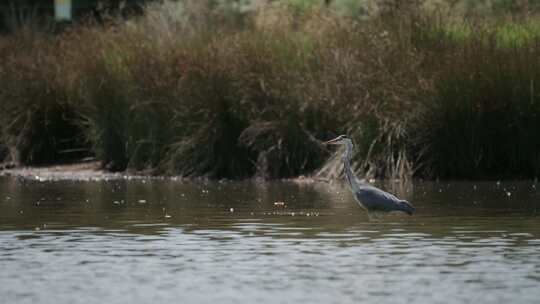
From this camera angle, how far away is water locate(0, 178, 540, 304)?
34.5 feet

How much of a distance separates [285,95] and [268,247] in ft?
29.5

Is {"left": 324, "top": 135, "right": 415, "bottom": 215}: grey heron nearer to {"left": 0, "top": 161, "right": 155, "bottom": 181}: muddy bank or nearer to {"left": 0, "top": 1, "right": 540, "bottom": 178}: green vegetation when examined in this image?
{"left": 0, "top": 1, "right": 540, "bottom": 178}: green vegetation

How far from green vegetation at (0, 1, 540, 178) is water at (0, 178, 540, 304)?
1.26m

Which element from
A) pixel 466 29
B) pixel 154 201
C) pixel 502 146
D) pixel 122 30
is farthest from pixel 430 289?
pixel 122 30

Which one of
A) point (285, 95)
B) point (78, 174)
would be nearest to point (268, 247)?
point (285, 95)

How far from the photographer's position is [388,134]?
20.8m

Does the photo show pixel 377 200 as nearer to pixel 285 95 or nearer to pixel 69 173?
pixel 285 95

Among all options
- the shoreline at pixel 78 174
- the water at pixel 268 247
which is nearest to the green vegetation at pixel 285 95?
the shoreline at pixel 78 174

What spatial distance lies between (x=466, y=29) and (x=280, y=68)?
2630 millimetres

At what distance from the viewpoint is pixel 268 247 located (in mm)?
13047

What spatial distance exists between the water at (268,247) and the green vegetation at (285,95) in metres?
1.26

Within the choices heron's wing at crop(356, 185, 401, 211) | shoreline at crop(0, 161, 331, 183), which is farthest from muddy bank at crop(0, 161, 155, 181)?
heron's wing at crop(356, 185, 401, 211)

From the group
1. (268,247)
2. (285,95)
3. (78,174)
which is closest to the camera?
(268,247)

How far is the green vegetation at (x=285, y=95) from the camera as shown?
2061cm
